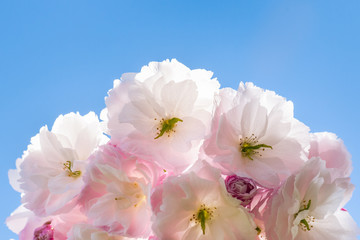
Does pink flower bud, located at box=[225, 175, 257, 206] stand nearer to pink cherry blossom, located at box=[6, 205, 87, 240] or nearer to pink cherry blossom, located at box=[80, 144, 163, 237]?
pink cherry blossom, located at box=[80, 144, 163, 237]

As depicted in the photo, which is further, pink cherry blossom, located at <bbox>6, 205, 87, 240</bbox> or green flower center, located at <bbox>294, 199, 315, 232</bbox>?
pink cherry blossom, located at <bbox>6, 205, 87, 240</bbox>

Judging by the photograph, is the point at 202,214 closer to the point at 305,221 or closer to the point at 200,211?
the point at 200,211

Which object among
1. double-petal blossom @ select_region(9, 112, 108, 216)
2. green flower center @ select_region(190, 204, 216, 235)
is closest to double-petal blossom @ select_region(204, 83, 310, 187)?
green flower center @ select_region(190, 204, 216, 235)

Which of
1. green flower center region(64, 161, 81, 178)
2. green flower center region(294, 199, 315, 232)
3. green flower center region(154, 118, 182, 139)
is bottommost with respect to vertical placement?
green flower center region(294, 199, 315, 232)

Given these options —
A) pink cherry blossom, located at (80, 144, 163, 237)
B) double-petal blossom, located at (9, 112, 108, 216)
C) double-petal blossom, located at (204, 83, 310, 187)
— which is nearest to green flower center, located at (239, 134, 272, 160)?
double-petal blossom, located at (204, 83, 310, 187)

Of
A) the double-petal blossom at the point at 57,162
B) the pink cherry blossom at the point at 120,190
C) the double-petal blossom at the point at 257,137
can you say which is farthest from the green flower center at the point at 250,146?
the double-petal blossom at the point at 57,162

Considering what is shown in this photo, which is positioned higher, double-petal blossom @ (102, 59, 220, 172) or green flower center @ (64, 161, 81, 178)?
double-petal blossom @ (102, 59, 220, 172)

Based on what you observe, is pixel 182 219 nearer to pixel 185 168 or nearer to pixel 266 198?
pixel 185 168
